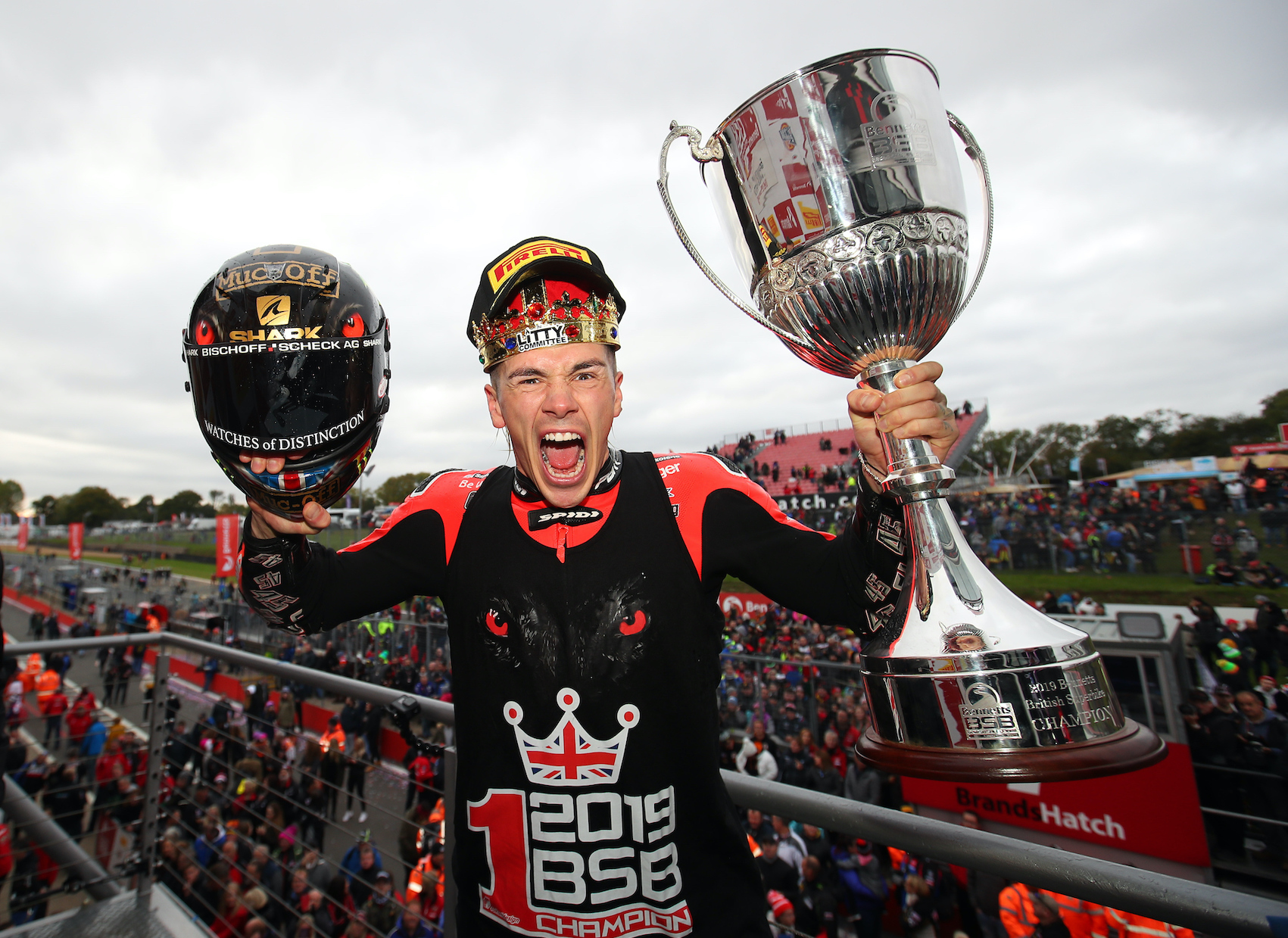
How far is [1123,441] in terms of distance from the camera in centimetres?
6700

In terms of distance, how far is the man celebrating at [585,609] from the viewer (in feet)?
4.44

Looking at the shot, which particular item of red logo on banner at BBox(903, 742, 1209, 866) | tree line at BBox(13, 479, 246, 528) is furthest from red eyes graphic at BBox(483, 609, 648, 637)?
tree line at BBox(13, 479, 246, 528)

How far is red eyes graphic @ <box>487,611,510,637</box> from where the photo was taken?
1.49 m

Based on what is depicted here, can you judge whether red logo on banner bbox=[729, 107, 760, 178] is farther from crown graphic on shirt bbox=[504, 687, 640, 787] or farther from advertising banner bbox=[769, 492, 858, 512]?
advertising banner bbox=[769, 492, 858, 512]

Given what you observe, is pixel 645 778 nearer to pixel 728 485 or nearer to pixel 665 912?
pixel 665 912

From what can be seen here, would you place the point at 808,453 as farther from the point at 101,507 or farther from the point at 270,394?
the point at 101,507

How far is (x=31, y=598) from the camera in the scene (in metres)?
35.4

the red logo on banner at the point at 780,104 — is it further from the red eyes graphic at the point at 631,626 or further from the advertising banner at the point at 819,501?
the advertising banner at the point at 819,501

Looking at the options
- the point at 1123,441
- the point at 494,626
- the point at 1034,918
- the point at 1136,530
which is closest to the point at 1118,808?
the point at 1034,918

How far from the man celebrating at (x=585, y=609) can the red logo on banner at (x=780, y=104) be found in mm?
497

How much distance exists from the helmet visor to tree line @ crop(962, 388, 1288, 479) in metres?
56.2

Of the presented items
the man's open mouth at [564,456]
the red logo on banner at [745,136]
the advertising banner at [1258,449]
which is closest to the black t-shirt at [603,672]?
the man's open mouth at [564,456]

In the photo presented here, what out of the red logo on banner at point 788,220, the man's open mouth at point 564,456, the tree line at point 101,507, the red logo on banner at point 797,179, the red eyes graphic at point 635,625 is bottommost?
the red eyes graphic at point 635,625

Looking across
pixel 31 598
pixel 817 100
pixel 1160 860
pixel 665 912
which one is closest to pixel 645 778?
pixel 665 912
